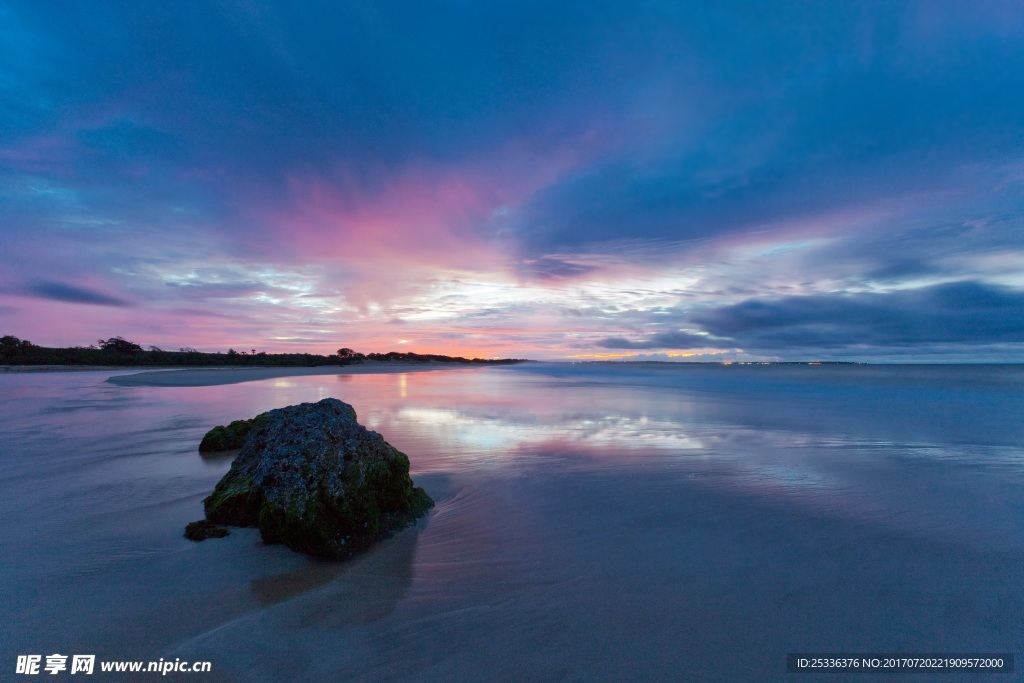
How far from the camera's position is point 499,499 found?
6.46m

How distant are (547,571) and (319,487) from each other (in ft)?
8.73

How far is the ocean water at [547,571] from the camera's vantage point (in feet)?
10.4

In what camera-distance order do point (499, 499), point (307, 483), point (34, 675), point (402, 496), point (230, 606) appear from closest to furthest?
point (34, 675), point (230, 606), point (307, 483), point (402, 496), point (499, 499)

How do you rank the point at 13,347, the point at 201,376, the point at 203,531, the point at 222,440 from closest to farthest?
the point at 203,531, the point at 222,440, the point at 201,376, the point at 13,347

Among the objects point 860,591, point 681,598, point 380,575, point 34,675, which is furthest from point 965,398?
point 34,675

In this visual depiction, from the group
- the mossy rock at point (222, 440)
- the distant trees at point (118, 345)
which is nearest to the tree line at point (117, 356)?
the distant trees at point (118, 345)

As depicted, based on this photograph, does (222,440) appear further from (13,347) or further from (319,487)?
(13,347)

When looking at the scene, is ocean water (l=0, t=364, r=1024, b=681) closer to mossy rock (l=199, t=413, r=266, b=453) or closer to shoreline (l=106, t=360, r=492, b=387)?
mossy rock (l=199, t=413, r=266, b=453)

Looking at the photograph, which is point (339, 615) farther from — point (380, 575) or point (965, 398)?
point (965, 398)

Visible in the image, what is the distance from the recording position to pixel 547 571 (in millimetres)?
4285

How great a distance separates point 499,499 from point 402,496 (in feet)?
5.34

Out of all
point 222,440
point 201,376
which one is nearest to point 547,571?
point 222,440

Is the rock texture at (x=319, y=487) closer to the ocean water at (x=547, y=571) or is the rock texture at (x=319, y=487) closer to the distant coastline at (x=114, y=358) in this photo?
the ocean water at (x=547, y=571)

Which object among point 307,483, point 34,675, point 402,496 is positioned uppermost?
point 307,483
